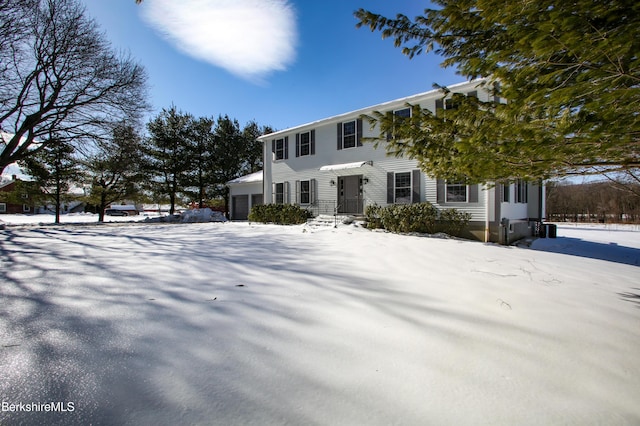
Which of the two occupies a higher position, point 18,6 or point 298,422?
point 18,6

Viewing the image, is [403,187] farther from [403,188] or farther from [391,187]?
[391,187]

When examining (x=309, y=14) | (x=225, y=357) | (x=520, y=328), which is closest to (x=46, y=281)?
(x=225, y=357)

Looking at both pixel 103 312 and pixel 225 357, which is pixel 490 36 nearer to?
pixel 225 357

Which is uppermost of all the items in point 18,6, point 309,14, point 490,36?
point 18,6

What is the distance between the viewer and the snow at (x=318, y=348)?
1.29 meters

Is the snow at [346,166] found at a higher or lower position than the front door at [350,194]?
higher

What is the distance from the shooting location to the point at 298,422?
1190mm

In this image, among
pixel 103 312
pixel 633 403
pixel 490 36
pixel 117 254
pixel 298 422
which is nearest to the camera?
pixel 298 422

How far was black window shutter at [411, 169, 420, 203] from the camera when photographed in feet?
33.7

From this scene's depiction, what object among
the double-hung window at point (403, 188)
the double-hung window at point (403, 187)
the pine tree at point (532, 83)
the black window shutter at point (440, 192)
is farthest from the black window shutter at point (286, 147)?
the pine tree at point (532, 83)

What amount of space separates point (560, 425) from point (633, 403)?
523mm

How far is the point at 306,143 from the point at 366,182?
4.23m

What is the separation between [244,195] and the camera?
1945cm

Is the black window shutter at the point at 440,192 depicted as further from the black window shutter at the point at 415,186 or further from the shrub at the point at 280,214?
the shrub at the point at 280,214
